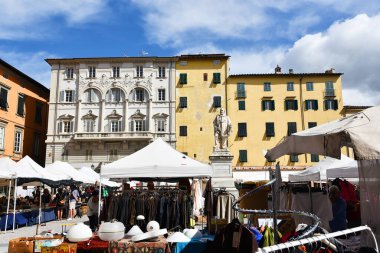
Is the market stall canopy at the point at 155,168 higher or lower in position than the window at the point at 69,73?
lower

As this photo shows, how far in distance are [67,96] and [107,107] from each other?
Result: 5.02 m

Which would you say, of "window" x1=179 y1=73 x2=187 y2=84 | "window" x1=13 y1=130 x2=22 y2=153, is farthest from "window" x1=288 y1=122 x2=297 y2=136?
"window" x1=13 y1=130 x2=22 y2=153

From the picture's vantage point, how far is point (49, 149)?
40.0m

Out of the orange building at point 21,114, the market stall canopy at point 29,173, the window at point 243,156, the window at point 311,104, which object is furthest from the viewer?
the window at point 311,104

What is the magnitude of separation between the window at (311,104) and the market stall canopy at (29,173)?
3193cm

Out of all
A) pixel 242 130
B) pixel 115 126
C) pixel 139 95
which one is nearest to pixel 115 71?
pixel 139 95

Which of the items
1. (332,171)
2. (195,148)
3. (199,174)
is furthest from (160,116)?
(199,174)

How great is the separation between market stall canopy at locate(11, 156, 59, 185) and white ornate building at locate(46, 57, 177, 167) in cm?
2284

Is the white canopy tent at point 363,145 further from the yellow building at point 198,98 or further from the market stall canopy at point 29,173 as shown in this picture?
the yellow building at point 198,98

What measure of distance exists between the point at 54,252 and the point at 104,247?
34.7 inches

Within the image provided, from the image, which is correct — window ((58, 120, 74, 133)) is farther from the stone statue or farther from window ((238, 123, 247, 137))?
the stone statue

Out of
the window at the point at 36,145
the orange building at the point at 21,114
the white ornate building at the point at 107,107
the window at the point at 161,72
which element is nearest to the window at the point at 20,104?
the orange building at the point at 21,114

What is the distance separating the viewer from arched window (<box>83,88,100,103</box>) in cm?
4137

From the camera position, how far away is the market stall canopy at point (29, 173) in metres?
14.6
